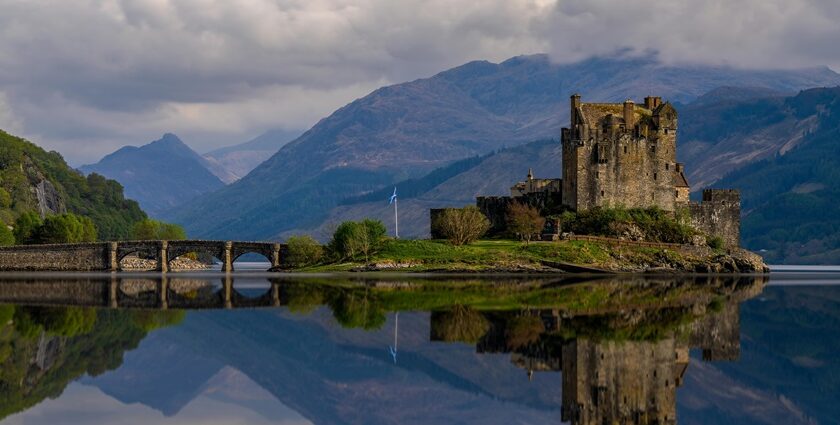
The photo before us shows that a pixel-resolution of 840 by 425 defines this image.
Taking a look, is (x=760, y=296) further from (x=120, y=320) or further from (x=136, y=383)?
(x=136, y=383)

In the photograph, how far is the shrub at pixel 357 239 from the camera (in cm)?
13575

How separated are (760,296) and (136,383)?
5777 centimetres

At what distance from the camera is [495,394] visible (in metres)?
41.5

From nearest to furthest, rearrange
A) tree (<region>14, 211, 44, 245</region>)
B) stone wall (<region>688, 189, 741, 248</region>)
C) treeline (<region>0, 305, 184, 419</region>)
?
treeline (<region>0, 305, 184, 419</region>) → stone wall (<region>688, 189, 741, 248</region>) → tree (<region>14, 211, 44, 245</region>)

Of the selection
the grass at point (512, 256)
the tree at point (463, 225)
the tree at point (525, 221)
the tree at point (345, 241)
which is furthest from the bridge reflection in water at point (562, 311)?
the tree at point (463, 225)

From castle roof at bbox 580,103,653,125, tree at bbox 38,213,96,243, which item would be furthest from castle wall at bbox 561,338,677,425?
tree at bbox 38,213,96,243

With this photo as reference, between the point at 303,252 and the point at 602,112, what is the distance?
141ft

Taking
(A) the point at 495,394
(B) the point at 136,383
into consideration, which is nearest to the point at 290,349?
(B) the point at 136,383

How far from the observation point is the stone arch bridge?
161625 millimetres

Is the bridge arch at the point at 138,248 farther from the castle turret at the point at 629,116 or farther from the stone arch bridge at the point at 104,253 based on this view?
the castle turret at the point at 629,116

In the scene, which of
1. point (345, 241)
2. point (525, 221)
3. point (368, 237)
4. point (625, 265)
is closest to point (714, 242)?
point (625, 265)

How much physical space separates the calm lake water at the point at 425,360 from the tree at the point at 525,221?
48.9 meters

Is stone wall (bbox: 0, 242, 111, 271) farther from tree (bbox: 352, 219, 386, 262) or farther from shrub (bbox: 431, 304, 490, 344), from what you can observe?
shrub (bbox: 431, 304, 490, 344)

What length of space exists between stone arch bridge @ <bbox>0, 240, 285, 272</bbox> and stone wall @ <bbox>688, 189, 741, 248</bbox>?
56170mm
